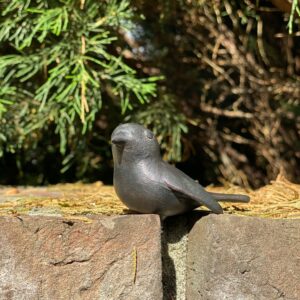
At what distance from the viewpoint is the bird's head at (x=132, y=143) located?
4.71ft

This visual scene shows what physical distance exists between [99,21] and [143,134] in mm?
1013

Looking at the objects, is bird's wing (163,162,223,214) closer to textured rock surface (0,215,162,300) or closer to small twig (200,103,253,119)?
textured rock surface (0,215,162,300)

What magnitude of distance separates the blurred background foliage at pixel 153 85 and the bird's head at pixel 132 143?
2.55 ft

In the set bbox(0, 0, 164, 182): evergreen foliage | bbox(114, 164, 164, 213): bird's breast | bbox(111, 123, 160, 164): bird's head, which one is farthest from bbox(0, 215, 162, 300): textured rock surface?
bbox(0, 0, 164, 182): evergreen foliage

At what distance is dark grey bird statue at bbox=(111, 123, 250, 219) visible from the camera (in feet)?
4.64

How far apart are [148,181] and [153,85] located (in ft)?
3.58

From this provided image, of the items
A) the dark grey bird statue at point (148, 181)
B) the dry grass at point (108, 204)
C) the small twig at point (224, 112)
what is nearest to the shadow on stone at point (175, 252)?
the dark grey bird statue at point (148, 181)

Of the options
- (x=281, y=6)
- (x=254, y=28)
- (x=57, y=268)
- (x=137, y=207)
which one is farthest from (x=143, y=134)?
(x=254, y=28)

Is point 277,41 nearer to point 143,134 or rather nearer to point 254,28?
point 254,28

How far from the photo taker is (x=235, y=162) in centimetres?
318

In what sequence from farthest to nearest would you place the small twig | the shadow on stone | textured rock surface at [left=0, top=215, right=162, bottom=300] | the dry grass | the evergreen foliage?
the small twig < the evergreen foliage < the dry grass < the shadow on stone < textured rock surface at [left=0, top=215, right=162, bottom=300]

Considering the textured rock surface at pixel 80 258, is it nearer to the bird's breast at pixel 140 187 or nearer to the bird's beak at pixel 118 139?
the bird's breast at pixel 140 187

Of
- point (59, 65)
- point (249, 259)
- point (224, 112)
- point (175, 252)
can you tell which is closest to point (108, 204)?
point (175, 252)

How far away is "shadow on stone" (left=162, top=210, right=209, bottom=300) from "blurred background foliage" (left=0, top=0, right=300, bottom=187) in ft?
2.72
